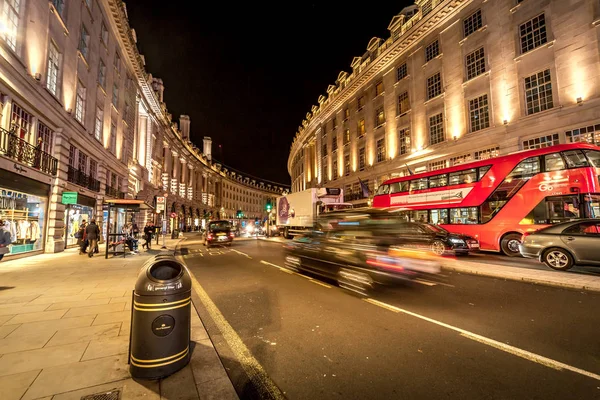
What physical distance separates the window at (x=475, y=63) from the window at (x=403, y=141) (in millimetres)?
7175

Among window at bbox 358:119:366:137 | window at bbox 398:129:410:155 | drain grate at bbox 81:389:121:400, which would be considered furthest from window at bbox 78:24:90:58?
window at bbox 358:119:366:137

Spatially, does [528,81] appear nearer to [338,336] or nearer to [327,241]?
[327,241]

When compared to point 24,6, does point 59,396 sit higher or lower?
lower

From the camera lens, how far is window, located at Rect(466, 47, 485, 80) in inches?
885

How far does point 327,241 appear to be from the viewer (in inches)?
320

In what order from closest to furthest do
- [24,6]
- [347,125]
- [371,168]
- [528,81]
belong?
[24,6], [528,81], [371,168], [347,125]

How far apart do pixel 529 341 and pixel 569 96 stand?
66.2 ft

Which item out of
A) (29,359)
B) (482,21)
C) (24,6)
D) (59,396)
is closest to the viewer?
(59,396)

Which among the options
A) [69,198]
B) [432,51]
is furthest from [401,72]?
[69,198]

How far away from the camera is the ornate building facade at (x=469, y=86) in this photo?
17188mm

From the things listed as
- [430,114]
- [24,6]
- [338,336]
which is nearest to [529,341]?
[338,336]

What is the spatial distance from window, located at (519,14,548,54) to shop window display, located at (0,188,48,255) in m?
31.1

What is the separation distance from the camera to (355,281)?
7055 mm

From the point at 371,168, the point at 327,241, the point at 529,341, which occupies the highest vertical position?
the point at 371,168
